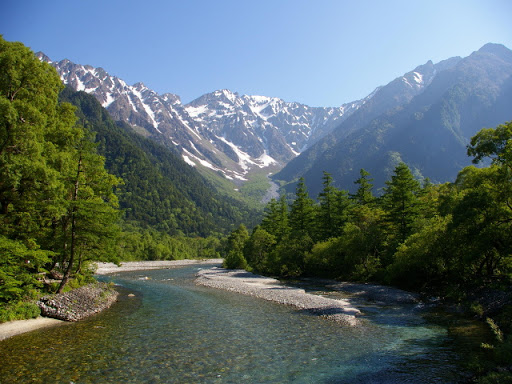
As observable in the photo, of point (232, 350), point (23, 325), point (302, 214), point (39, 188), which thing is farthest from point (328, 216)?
point (23, 325)

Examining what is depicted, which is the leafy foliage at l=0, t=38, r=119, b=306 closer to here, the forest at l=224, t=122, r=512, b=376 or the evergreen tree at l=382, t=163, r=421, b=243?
the forest at l=224, t=122, r=512, b=376

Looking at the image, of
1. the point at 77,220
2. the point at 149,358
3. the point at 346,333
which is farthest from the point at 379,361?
the point at 77,220

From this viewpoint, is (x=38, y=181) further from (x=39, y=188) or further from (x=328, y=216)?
(x=328, y=216)

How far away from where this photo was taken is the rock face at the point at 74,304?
23.4 metres

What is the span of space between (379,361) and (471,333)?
8168mm

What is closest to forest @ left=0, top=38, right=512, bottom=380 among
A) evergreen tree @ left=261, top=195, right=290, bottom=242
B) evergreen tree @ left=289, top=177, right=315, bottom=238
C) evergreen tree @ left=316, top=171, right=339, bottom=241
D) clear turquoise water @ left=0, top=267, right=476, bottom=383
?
clear turquoise water @ left=0, top=267, right=476, bottom=383

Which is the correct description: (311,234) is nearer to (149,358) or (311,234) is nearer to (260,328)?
(260,328)

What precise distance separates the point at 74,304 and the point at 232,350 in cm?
1607

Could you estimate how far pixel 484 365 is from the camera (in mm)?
13008

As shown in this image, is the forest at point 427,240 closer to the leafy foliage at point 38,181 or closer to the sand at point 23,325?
the sand at point 23,325

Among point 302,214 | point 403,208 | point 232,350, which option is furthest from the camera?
point 302,214

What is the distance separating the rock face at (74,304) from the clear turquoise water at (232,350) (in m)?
1.52

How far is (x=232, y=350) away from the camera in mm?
17250

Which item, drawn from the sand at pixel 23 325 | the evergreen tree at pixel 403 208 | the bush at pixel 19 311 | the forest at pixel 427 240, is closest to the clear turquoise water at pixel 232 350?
the sand at pixel 23 325
